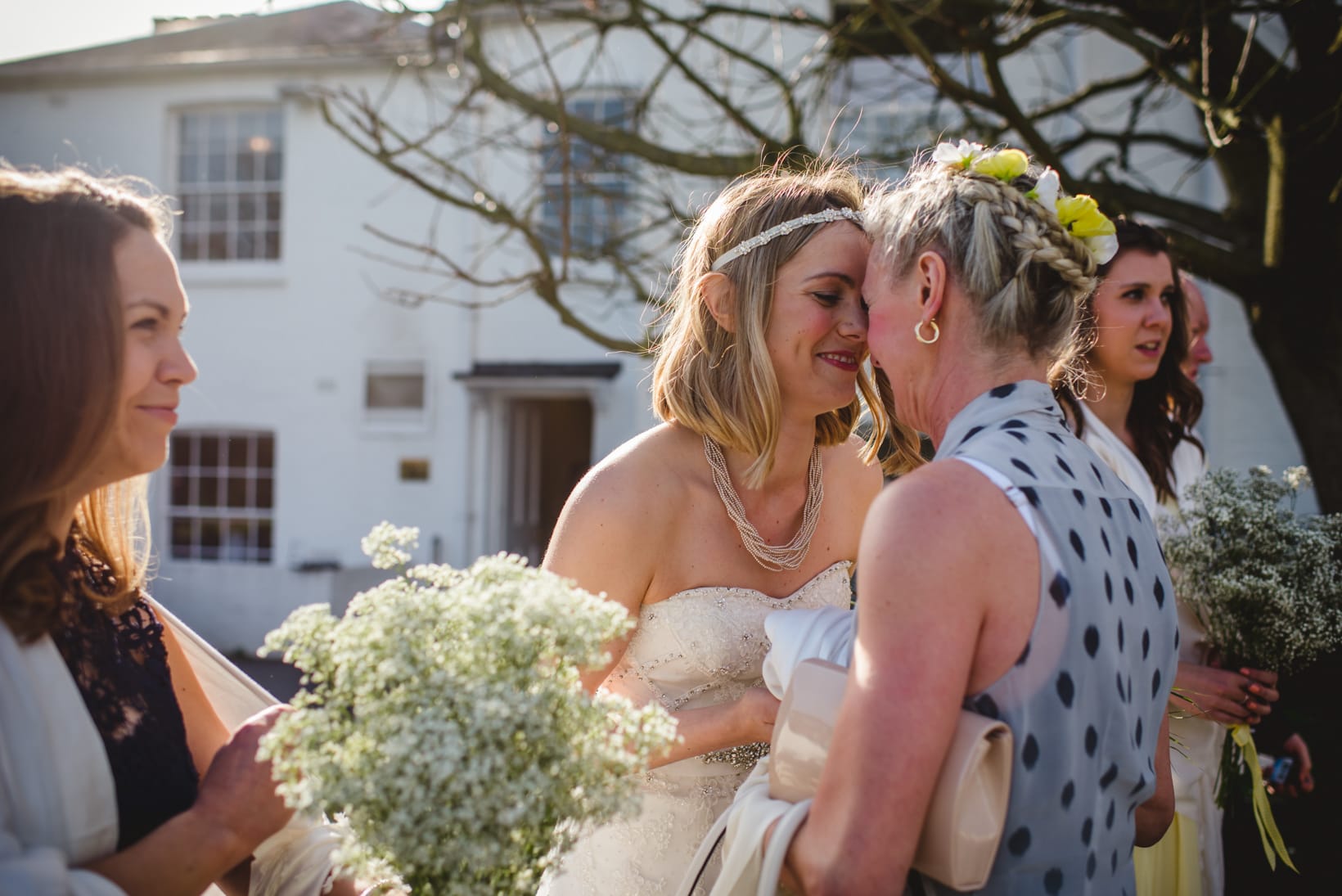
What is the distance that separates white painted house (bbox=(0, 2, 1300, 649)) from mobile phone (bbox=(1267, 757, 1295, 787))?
8.45 m

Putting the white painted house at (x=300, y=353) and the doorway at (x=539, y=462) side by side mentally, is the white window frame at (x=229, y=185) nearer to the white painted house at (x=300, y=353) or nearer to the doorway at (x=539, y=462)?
the white painted house at (x=300, y=353)

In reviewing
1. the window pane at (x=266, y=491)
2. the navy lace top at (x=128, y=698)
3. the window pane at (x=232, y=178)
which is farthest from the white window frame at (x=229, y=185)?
the navy lace top at (x=128, y=698)

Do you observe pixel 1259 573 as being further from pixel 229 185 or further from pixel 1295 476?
pixel 229 185

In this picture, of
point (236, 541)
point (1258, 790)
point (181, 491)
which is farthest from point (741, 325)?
point (181, 491)

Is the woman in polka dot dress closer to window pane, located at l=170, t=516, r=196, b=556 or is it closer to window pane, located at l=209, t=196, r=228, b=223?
window pane, located at l=209, t=196, r=228, b=223

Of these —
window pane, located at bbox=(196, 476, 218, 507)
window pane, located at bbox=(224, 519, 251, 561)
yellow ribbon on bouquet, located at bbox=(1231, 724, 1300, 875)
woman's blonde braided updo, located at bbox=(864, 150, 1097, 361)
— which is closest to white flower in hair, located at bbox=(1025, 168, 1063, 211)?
woman's blonde braided updo, located at bbox=(864, 150, 1097, 361)

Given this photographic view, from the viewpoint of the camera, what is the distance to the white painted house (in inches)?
480

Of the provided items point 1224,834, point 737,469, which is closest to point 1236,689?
point 1224,834

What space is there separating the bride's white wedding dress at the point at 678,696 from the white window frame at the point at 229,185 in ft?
39.0

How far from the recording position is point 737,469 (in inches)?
107

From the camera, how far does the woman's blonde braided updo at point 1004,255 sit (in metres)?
1.76

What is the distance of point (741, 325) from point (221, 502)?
12.6 metres

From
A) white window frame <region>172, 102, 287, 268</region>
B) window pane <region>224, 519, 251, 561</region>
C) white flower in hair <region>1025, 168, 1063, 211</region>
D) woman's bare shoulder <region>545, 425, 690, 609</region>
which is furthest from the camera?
window pane <region>224, 519, 251, 561</region>

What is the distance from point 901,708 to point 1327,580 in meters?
2.16
